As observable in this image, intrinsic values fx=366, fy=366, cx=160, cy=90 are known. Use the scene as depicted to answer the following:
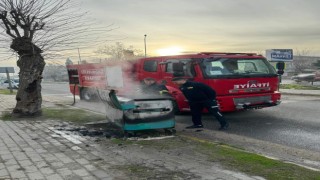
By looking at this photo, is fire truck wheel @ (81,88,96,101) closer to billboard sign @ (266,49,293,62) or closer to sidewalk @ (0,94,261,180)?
sidewalk @ (0,94,261,180)

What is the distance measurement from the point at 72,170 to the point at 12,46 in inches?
279

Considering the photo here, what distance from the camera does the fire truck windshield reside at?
10594mm

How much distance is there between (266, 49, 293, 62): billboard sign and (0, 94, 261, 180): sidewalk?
749 inches

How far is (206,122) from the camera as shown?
34.1ft

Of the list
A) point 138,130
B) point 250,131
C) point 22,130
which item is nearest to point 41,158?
point 138,130

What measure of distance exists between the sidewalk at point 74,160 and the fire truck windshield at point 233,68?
459cm

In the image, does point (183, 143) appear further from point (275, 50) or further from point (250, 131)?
point (275, 50)

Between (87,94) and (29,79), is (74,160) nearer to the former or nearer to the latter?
(29,79)

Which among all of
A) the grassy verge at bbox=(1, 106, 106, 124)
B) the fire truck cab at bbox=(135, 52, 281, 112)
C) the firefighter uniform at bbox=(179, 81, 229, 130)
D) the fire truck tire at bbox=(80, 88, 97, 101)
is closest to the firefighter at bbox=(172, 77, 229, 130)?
the firefighter uniform at bbox=(179, 81, 229, 130)

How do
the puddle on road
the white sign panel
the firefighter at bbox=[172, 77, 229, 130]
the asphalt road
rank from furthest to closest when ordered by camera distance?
the white sign panel
the firefighter at bbox=[172, 77, 229, 130]
the asphalt road
the puddle on road

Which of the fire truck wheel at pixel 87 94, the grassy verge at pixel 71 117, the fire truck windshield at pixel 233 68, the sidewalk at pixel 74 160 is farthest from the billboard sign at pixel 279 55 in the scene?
the sidewalk at pixel 74 160

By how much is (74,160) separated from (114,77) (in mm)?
8720

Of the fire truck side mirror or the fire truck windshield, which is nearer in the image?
the fire truck windshield

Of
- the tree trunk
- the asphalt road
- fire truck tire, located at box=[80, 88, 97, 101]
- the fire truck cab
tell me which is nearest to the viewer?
the asphalt road
